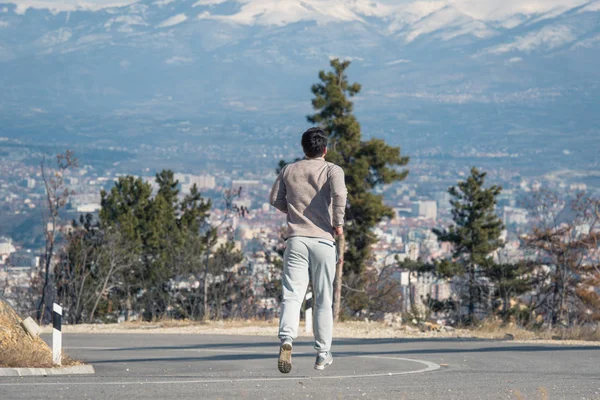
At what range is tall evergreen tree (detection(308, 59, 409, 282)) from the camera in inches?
1339

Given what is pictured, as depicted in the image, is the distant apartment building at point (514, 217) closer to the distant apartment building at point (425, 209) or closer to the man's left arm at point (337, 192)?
the distant apartment building at point (425, 209)

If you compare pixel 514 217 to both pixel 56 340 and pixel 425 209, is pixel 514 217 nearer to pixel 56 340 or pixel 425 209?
pixel 425 209

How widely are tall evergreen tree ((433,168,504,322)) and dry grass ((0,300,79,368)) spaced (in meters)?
32.7

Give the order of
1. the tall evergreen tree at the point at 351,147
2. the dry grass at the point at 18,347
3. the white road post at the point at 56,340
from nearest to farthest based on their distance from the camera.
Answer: the dry grass at the point at 18,347, the white road post at the point at 56,340, the tall evergreen tree at the point at 351,147

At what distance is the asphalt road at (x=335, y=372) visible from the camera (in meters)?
8.32

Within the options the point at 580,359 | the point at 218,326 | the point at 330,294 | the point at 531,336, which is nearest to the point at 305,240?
the point at 330,294

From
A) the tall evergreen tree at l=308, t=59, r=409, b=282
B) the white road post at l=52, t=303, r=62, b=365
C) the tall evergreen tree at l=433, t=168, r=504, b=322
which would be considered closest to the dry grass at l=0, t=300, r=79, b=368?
the white road post at l=52, t=303, r=62, b=365

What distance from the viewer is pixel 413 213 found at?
17600 centimetres

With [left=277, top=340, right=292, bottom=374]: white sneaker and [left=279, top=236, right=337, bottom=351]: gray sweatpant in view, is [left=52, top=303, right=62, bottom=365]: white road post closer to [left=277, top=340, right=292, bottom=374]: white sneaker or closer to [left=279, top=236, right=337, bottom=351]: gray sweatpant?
[left=279, top=236, right=337, bottom=351]: gray sweatpant

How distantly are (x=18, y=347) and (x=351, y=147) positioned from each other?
2459cm

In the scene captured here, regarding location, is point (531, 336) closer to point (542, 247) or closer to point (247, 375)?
point (247, 375)

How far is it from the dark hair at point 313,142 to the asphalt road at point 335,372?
180 cm

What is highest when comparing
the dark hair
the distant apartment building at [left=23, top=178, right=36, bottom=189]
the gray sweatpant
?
the distant apartment building at [left=23, top=178, right=36, bottom=189]

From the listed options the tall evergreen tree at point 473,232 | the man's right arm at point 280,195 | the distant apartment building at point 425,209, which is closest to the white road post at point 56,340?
the man's right arm at point 280,195
